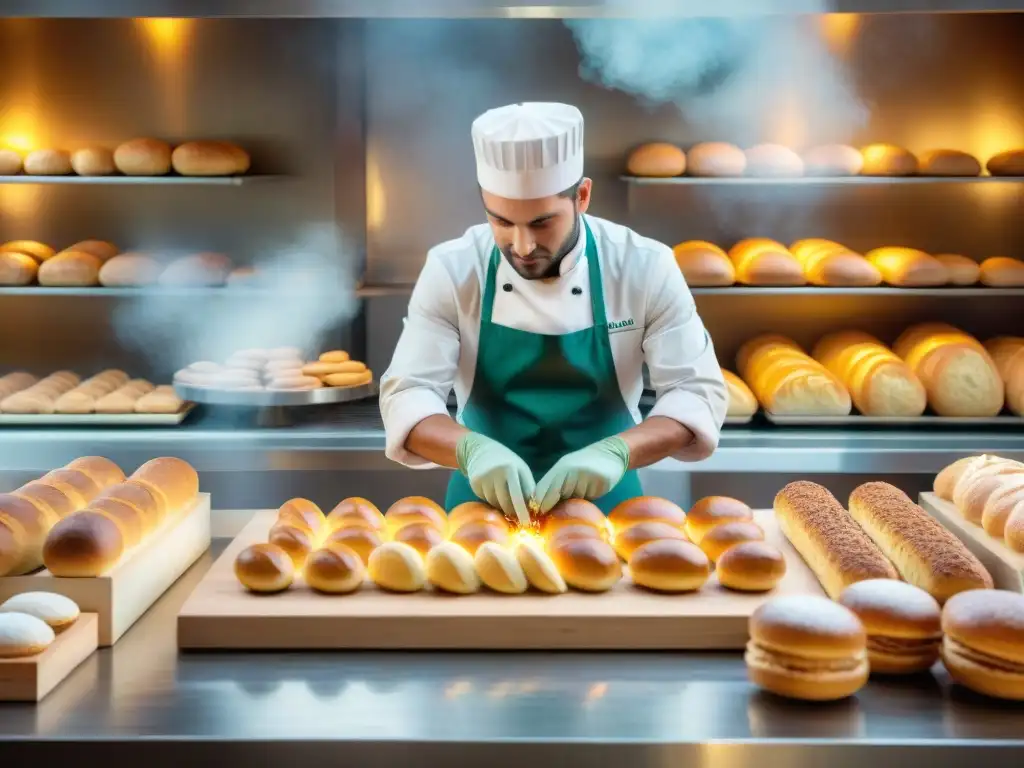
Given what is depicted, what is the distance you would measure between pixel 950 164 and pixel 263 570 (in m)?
2.78

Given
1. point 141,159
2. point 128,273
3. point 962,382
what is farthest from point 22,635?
point 962,382

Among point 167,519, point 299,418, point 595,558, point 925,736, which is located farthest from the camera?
point 299,418

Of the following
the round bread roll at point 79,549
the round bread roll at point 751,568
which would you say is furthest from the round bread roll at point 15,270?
the round bread roll at point 751,568

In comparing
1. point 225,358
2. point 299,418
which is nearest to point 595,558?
point 299,418

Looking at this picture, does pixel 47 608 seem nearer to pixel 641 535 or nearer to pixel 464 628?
pixel 464 628

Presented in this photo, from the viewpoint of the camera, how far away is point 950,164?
3.71 meters

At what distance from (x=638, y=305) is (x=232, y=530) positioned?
967 millimetres

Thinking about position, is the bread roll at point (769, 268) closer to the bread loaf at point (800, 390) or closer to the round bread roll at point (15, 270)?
the bread loaf at point (800, 390)

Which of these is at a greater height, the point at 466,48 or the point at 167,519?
the point at 466,48

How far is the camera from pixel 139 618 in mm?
1822

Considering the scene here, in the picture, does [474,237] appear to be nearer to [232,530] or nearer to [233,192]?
[232,530]

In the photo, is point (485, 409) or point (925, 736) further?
point (485, 409)

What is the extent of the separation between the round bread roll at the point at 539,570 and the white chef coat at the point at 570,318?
0.73m

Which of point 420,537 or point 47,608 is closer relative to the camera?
point 47,608
